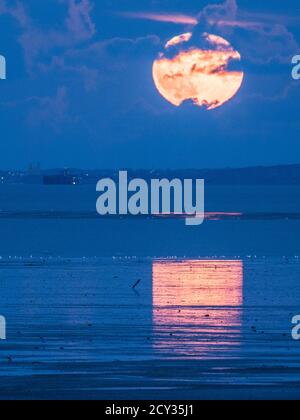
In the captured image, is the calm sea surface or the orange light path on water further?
the orange light path on water

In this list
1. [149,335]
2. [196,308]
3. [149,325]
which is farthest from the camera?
[196,308]

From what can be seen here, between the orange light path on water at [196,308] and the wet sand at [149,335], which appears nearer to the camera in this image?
the wet sand at [149,335]

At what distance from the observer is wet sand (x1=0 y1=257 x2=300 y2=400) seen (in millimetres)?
22578

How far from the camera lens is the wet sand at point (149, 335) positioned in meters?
22.6

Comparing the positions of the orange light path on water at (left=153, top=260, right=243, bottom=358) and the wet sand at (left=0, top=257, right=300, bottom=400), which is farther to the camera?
the orange light path on water at (left=153, top=260, right=243, bottom=358)

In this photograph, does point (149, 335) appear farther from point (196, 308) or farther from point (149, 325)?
point (196, 308)

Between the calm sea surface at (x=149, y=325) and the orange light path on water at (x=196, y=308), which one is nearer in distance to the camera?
the calm sea surface at (x=149, y=325)

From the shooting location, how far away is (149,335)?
2869 centimetres

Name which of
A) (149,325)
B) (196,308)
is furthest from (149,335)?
(196,308)

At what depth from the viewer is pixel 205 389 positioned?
22.2m

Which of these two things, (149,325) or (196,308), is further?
(196,308)

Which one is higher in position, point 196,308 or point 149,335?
point 196,308
